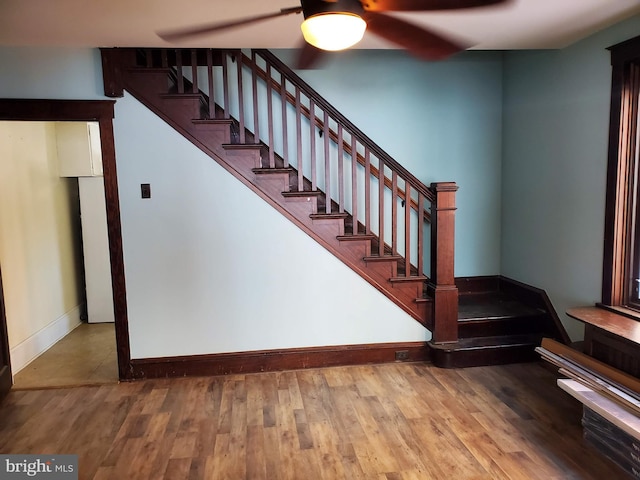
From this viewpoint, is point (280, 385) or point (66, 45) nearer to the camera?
point (66, 45)

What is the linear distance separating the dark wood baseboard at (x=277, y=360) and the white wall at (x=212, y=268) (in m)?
0.06

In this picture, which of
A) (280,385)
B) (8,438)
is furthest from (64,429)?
(280,385)

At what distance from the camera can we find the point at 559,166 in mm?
3371

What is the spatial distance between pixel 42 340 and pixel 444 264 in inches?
145

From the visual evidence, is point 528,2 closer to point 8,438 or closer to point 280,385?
point 280,385

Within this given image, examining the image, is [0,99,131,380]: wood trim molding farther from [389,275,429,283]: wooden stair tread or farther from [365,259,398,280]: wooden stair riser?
[389,275,429,283]: wooden stair tread

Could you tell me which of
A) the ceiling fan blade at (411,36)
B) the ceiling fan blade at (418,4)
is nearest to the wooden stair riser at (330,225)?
the ceiling fan blade at (411,36)

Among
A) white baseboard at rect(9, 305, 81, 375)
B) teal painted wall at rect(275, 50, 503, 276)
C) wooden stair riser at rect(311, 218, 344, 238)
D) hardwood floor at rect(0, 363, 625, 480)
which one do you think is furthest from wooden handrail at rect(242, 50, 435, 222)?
white baseboard at rect(9, 305, 81, 375)

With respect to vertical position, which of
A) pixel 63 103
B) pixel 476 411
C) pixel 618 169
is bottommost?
pixel 476 411

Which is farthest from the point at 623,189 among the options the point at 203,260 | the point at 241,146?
the point at 203,260

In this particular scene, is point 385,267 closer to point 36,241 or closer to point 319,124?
point 319,124

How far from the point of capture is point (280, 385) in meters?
3.20

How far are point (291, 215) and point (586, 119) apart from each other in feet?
7.41

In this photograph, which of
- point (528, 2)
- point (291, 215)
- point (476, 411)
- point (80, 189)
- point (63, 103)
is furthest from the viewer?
point (80, 189)
